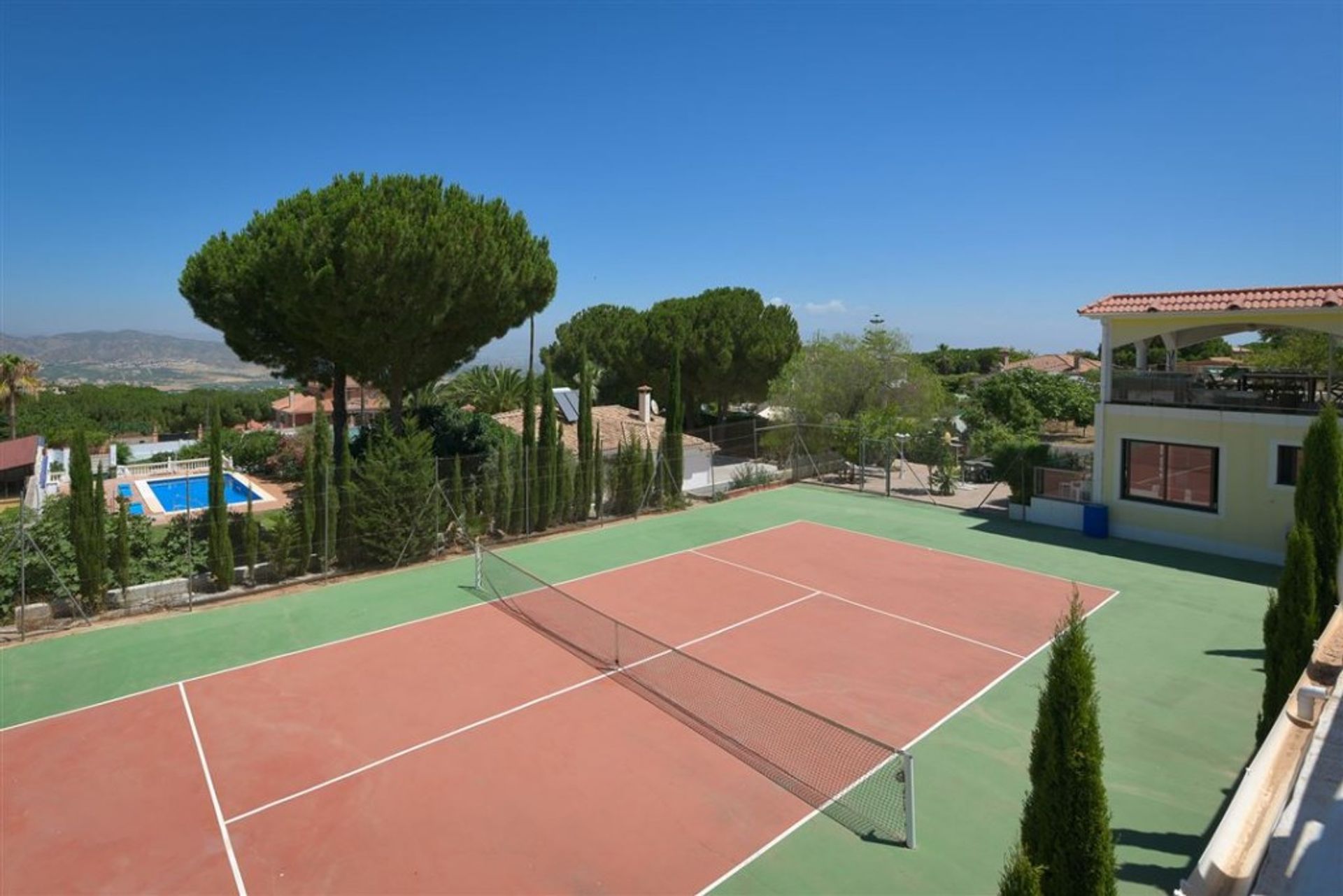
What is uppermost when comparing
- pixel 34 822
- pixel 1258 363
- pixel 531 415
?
Answer: pixel 1258 363

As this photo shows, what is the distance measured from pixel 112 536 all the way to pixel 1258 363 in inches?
1462

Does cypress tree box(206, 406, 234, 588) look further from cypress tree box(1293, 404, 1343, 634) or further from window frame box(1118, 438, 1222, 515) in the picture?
window frame box(1118, 438, 1222, 515)

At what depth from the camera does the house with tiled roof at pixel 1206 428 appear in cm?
1517

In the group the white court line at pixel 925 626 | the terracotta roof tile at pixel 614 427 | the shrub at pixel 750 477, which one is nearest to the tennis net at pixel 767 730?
the white court line at pixel 925 626

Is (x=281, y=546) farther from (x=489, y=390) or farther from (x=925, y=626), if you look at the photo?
(x=489, y=390)

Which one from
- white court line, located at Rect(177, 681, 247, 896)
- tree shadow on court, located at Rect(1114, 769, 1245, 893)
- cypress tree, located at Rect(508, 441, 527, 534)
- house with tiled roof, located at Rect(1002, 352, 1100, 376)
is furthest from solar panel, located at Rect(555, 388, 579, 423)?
house with tiled roof, located at Rect(1002, 352, 1100, 376)

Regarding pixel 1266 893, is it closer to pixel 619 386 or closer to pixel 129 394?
pixel 619 386

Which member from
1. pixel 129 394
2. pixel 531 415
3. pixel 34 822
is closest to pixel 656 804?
pixel 34 822

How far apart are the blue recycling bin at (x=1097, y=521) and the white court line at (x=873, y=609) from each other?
800 centimetres

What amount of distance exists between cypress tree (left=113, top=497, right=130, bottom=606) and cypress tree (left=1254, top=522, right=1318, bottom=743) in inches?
639

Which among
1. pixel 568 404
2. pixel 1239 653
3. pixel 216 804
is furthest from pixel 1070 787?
pixel 568 404

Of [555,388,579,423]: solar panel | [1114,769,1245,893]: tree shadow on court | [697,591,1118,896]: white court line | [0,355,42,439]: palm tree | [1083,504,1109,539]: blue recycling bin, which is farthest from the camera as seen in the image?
[0,355,42,439]: palm tree

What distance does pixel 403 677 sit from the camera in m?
10.2

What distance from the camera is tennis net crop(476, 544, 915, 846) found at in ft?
22.9
